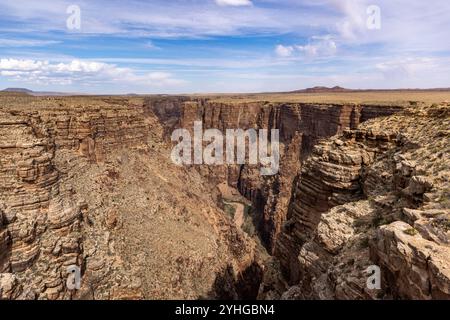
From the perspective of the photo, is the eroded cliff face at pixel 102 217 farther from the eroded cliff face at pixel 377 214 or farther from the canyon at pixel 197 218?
the eroded cliff face at pixel 377 214

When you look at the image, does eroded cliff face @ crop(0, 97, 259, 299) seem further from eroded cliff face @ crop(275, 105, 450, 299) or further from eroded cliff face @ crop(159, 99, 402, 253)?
eroded cliff face @ crop(159, 99, 402, 253)

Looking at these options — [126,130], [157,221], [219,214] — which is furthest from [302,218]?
[126,130]

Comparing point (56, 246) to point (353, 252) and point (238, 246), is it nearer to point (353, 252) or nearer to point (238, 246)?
point (353, 252)

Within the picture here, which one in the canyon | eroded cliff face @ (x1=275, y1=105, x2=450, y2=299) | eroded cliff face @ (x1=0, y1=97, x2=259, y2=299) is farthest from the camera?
eroded cliff face @ (x1=0, y1=97, x2=259, y2=299)

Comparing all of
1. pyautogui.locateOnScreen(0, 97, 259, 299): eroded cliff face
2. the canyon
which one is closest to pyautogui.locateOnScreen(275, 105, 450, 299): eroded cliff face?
the canyon

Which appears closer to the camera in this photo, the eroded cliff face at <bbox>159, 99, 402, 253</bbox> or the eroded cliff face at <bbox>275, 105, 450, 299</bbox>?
the eroded cliff face at <bbox>275, 105, 450, 299</bbox>
